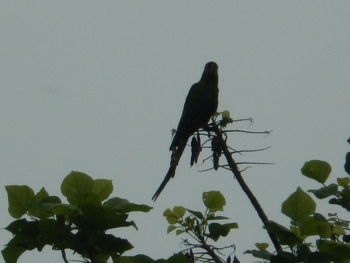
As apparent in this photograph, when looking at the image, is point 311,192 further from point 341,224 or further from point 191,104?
point 191,104

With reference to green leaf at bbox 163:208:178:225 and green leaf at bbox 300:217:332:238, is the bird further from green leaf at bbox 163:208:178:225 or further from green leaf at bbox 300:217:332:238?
green leaf at bbox 300:217:332:238

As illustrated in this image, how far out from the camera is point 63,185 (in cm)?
224

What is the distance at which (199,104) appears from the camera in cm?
703

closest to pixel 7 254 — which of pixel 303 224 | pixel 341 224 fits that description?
pixel 303 224

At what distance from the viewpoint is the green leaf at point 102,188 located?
2273 mm

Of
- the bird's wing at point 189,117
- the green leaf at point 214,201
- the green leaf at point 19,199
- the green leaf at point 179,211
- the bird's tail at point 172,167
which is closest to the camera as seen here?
the green leaf at point 19,199

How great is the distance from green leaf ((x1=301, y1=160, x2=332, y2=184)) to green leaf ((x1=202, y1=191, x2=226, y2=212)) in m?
0.61

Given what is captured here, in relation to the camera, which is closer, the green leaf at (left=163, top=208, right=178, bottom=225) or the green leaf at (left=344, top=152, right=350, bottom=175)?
the green leaf at (left=344, top=152, right=350, bottom=175)

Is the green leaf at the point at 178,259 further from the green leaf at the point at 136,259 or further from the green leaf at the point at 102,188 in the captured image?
the green leaf at the point at 102,188

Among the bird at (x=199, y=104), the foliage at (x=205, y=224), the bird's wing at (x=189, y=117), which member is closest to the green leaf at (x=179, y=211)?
the foliage at (x=205, y=224)

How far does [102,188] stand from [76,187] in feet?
0.31

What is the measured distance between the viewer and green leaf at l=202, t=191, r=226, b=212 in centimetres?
294

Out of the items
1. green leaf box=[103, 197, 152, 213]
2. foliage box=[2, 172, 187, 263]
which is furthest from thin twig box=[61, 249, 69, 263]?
green leaf box=[103, 197, 152, 213]

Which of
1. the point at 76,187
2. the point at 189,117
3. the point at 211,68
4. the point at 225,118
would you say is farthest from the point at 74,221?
the point at 211,68
